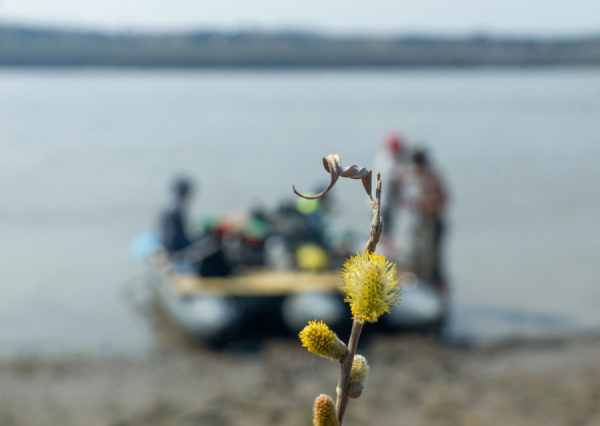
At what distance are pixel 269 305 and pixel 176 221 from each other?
6.17 feet

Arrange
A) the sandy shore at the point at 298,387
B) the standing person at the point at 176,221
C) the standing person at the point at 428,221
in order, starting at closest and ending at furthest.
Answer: the sandy shore at the point at 298,387 → the standing person at the point at 428,221 → the standing person at the point at 176,221

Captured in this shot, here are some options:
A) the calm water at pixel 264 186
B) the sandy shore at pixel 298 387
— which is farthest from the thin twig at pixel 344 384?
the calm water at pixel 264 186

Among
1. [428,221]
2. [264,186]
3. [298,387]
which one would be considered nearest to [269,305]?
[298,387]

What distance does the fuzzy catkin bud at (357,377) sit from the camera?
57cm

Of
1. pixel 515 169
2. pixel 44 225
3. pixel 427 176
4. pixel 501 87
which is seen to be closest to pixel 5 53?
pixel 44 225

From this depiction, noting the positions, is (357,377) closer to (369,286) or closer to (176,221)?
(369,286)

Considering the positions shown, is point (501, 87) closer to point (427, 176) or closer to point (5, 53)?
point (5, 53)

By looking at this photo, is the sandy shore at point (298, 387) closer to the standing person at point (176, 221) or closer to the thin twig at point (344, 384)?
the standing person at point (176, 221)

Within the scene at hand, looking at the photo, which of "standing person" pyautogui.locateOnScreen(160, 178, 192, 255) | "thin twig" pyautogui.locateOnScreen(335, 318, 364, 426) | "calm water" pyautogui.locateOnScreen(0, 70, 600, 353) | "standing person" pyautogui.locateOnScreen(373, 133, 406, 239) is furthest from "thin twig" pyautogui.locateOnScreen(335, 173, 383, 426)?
"calm water" pyautogui.locateOnScreen(0, 70, 600, 353)

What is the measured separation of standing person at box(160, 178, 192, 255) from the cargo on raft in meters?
0.50

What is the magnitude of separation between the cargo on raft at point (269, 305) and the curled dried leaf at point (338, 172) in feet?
25.4

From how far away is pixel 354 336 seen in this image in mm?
496

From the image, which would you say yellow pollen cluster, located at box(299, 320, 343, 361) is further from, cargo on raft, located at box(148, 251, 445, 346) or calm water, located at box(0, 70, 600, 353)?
calm water, located at box(0, 70, 600, 353)

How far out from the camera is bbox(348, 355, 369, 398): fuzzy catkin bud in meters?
0.57
